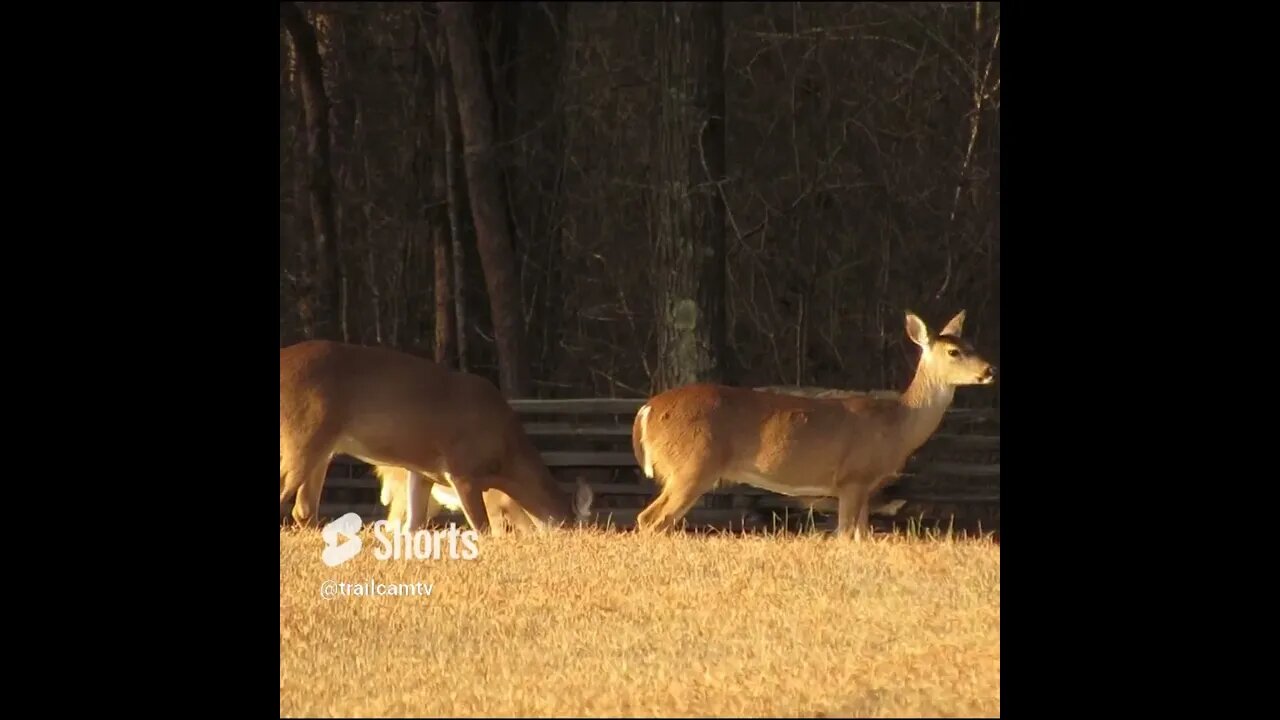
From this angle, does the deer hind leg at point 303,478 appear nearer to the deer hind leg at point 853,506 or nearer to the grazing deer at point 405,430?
the grazing deer at point 405,430

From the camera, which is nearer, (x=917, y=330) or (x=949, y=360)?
(x=949, y=360)

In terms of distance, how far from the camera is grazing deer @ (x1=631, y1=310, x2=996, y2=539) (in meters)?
11.2

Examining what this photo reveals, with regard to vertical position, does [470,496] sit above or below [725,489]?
above

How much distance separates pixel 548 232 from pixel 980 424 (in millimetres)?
5632

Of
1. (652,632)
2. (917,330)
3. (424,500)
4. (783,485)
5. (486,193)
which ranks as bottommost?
(424,500)

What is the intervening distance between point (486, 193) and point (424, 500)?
16.7ft

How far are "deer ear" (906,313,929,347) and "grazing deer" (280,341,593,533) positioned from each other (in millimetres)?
2245

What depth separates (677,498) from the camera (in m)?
11.2

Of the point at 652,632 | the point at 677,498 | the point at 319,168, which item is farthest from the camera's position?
the point at 319,168

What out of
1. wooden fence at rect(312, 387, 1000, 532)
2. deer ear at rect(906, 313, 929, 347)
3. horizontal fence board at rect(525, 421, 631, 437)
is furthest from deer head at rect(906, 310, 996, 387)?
horizontal fence board at rect(525, 421, 631, 437)

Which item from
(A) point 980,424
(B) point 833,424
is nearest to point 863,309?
(A) point 980,424

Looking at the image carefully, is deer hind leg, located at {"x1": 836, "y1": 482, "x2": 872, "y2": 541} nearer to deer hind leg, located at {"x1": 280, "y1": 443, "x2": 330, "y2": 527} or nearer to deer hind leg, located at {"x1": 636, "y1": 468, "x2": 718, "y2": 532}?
deer hind leg, located at {"x1": 636, "y1": 468, "x2": 718, "y2": 532}

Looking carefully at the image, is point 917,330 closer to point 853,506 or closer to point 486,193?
point 853,506


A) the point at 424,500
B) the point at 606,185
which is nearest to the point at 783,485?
the point at 424,500
